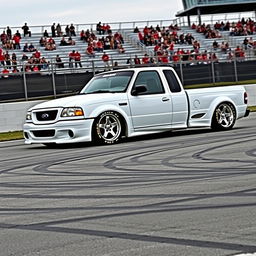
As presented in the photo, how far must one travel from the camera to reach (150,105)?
18094mm

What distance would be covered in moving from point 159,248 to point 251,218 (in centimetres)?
136

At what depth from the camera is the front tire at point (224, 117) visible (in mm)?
19391

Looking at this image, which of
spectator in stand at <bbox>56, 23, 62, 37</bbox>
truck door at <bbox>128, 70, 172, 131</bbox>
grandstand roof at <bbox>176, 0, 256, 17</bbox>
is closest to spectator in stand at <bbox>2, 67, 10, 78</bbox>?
truck door at <bbox>128, 70, 172, 131</bbox>

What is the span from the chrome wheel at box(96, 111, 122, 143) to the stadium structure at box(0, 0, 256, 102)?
356 inches

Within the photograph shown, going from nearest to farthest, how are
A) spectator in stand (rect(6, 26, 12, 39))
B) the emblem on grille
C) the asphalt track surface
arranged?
the asphalt track surface < the emblem on grille < spectator in stand (rect(6, 26, 12, 39))

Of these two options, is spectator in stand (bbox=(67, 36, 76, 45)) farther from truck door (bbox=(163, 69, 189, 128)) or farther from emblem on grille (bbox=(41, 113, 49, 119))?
emblem on grille (bbox=(41, 113, 49, 119))

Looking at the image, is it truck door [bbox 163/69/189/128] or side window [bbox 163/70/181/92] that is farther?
side window [bbox 163/70/181/92]

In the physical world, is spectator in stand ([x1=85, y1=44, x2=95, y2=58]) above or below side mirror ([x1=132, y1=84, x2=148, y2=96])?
above

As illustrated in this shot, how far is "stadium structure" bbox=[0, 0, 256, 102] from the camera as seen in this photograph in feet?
89.4

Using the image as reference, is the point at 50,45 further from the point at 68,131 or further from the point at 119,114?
the point at 68,131

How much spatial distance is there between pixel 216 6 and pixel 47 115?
153 ft

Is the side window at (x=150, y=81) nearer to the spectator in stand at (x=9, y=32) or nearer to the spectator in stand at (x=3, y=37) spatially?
the spectator in stand at (x=3, y=37)

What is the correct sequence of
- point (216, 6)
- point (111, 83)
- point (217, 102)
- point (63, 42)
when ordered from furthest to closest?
point (216, 6) → point (63, 42) → point (217, 102) → point (111, 83)

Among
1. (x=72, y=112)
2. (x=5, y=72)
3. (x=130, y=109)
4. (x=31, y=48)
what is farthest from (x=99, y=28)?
(x=72, y=112)
